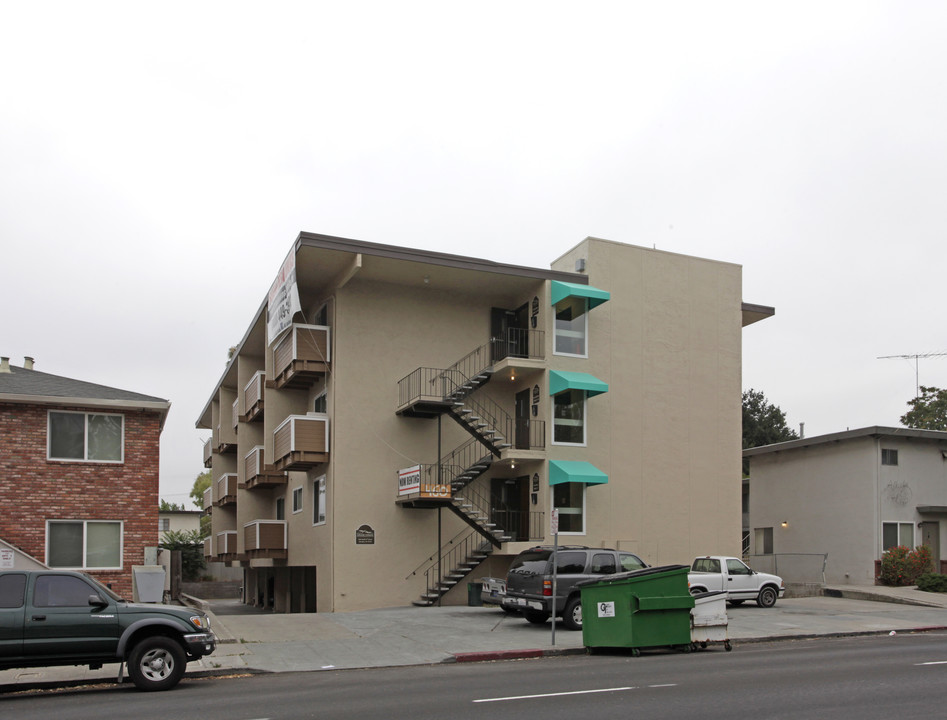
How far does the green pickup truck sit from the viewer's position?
12.4 metres

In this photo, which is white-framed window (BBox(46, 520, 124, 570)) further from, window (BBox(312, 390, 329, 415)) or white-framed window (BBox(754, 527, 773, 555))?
white-framed window (BBox(754, 527, 773, 555))

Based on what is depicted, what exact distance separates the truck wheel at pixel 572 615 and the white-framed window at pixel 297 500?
1389 centimetres

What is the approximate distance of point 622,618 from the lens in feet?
53.2

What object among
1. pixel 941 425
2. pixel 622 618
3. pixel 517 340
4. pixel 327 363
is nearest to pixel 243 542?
pixel 327 363

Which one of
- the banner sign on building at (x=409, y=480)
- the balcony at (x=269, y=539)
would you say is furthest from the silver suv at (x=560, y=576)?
the balcony at (x=269, y=539)

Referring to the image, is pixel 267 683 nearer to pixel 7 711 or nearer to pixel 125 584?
pixel 7 711

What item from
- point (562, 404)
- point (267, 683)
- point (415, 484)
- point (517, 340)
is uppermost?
point (517, 340)

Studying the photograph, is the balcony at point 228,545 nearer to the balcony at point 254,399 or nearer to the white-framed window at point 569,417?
the balcony at point 254,399

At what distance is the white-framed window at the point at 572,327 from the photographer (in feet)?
96.4

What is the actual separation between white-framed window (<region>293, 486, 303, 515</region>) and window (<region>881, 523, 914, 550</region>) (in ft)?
64.1

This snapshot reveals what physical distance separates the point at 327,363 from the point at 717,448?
43.2ft

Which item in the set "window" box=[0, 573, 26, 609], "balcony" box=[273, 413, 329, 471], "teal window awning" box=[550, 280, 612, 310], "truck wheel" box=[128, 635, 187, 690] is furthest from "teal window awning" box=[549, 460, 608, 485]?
"window" box=[0, 573, 26, 609]

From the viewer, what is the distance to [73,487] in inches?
901

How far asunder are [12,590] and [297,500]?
66.1ft
